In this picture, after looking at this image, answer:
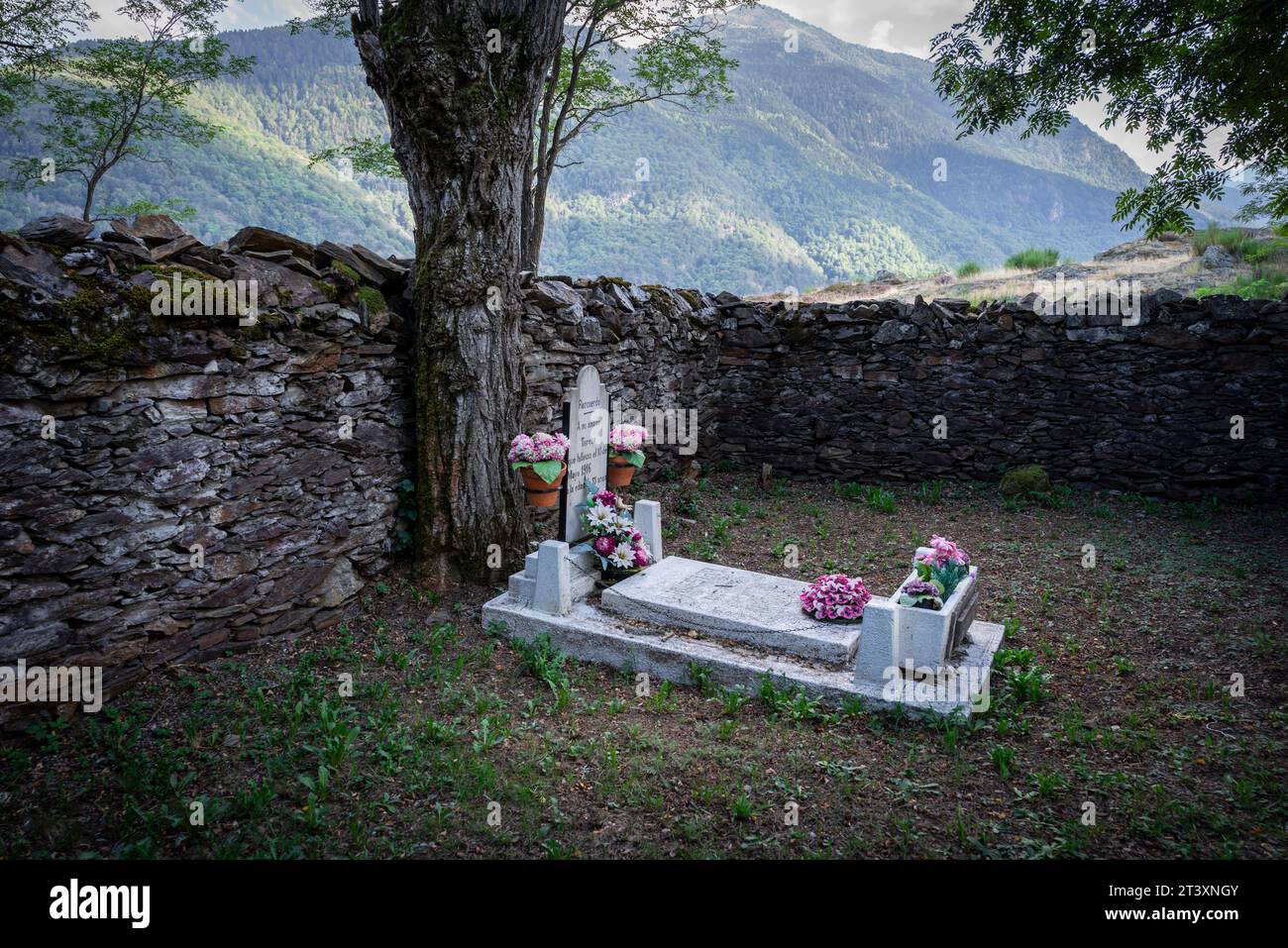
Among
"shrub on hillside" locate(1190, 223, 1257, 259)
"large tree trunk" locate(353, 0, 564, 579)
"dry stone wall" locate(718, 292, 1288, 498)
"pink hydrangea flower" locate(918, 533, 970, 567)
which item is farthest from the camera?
"shrub on hillside" locate(1190, 223, 1257, 259)

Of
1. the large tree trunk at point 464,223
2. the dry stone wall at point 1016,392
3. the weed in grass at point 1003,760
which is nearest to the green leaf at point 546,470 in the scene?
the large tree trunk at point 464,223

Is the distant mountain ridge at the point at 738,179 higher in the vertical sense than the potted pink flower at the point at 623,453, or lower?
higher

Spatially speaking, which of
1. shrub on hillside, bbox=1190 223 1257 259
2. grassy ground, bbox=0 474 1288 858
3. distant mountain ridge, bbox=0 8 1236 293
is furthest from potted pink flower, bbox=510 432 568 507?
shrub on hillside, bbox=1190 223 1257 259

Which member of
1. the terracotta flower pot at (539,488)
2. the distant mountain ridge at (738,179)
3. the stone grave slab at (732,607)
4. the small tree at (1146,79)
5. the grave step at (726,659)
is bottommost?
the grave step at (726,659)

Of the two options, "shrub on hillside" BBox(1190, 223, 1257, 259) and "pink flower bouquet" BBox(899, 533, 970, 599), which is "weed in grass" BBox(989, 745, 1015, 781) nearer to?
"pink flower bouquet" BBox(899, 533, 970, 599)

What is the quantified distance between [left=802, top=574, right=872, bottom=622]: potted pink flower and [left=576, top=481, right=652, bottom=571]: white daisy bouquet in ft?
4.61

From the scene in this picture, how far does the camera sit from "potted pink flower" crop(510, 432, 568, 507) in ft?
18.3

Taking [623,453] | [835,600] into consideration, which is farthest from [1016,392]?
[623,453]

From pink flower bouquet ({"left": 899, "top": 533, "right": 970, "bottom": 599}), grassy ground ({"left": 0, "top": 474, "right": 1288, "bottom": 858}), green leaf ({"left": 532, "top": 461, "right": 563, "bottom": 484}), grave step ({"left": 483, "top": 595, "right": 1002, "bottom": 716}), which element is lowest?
grassy ground ({"left": 0, "top": 474, "right": 1288, "bottom": 858})

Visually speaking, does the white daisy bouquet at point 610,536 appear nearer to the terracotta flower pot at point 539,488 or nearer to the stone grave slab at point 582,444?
the stone grave slab at point 582,444

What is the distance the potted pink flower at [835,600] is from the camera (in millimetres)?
5133

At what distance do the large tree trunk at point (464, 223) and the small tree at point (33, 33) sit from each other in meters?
11.0

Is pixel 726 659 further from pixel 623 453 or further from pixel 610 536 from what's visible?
pixel 623 453

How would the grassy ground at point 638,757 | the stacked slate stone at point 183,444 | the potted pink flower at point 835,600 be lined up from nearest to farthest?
1. the grassy ground at point 638,757
2. the stacked slate stone at point 183,444
3. the potted pink flower at point 835,600
